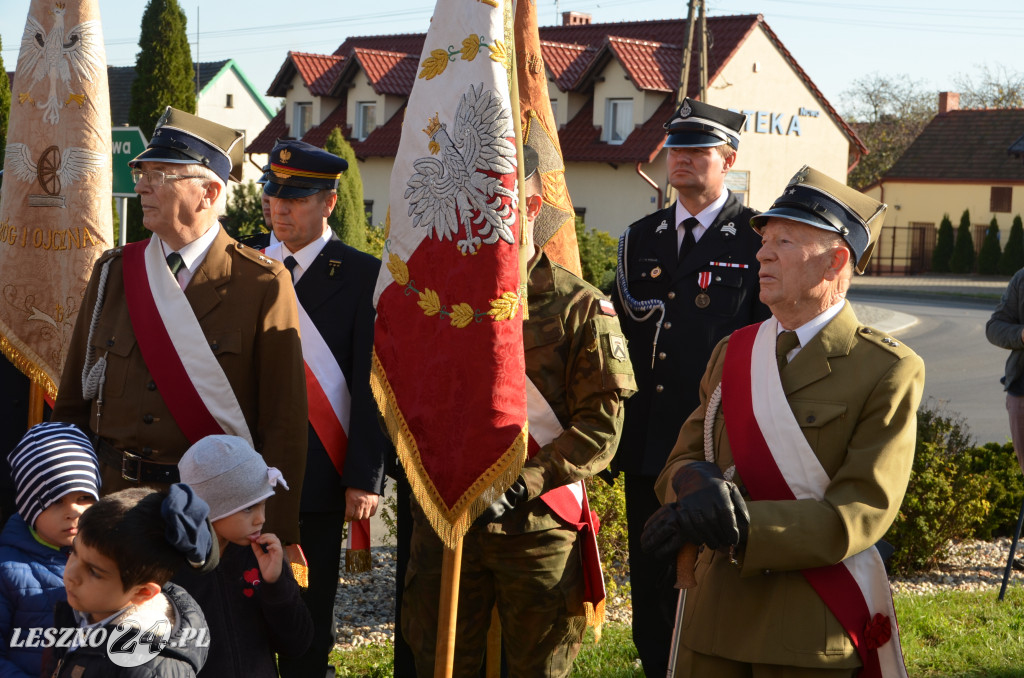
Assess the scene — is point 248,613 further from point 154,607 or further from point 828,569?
point 828,569

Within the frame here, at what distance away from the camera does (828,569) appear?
2961 millimetres

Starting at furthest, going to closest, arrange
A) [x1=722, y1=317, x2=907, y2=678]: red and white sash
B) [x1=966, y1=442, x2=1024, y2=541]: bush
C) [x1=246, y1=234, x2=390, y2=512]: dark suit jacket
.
A: [x1=966, y1=442, x2=1024, y2=541]: bush
[x1=246, y1=234, x2=390, y2=512]: dark suit jacket
[x1=722, y1=317, x2=907, y2=678]: red and white sash

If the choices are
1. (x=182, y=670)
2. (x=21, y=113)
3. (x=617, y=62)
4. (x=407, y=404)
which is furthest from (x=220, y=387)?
(x=617, y=62)

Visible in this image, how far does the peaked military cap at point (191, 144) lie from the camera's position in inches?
144

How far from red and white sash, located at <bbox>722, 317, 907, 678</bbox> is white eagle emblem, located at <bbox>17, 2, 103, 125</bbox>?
117 inches

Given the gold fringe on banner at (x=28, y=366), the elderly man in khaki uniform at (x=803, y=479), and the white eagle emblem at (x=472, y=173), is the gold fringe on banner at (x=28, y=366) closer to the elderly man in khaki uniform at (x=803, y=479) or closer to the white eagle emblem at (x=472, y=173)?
the white eagle emblem at (x=472, y=173)

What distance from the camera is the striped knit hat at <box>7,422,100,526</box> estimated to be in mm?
3014

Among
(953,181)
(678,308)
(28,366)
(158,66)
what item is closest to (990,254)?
(953,181)

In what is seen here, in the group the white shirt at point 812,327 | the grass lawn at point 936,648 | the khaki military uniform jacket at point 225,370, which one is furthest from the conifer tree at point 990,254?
the khaki military uniform jacket at point 225,370

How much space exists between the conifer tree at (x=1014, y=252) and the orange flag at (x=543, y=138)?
40.3m

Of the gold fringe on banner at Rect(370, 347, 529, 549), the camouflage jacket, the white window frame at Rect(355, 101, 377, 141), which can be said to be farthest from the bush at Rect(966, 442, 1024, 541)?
the white window frame at Rect(355, 101, 377, 141)

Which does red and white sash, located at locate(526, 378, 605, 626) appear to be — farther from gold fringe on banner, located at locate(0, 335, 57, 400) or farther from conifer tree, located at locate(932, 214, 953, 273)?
conifer tree, located at locate(932, 214, 953, 273)

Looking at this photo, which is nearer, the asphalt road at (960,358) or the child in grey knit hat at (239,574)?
the child in grey knit hat at (239,574)

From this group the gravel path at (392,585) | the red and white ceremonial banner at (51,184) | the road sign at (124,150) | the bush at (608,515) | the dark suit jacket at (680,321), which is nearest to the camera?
the red and white ceremonial banner at (51,184)
